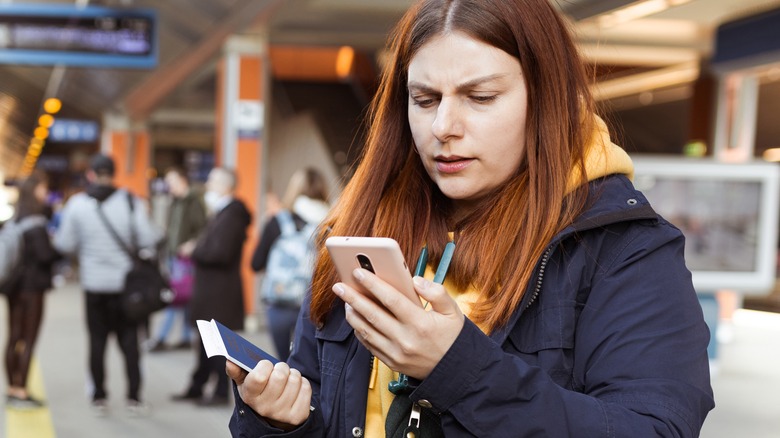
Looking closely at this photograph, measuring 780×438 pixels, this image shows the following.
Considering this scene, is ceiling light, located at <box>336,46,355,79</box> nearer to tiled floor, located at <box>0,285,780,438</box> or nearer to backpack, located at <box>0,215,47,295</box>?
tiled floor, located at <box>0,285,780,438</box>

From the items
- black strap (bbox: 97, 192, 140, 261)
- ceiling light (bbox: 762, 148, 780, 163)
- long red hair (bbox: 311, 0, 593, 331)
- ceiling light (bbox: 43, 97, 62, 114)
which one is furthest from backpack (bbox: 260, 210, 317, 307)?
ceiling light (bbox: 43, 97, 62, 114)

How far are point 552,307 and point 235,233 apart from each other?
5222mm

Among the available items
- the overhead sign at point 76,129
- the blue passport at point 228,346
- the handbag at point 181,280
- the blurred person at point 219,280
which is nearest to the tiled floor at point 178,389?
the blurred person at point 219,280

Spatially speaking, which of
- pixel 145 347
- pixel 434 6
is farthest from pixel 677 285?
pixel 145 347

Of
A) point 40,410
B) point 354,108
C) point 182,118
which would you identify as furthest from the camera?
point 182,118

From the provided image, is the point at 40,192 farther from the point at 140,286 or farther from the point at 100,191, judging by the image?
the point at 140,286

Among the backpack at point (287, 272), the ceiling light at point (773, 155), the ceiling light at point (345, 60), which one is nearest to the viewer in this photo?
the backpack at point (287, 272)

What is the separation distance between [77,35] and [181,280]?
372 cm

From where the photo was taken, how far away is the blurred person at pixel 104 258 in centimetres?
601

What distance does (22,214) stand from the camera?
6.40 meters

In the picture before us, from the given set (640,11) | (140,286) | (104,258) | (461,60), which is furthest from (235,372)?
(640,11)

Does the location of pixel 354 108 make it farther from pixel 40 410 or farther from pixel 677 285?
pixel 677 285

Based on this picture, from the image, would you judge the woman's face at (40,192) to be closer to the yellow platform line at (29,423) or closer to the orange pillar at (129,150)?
the yellow platform line at (29,423)

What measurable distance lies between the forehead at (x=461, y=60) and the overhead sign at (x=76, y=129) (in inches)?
1022
